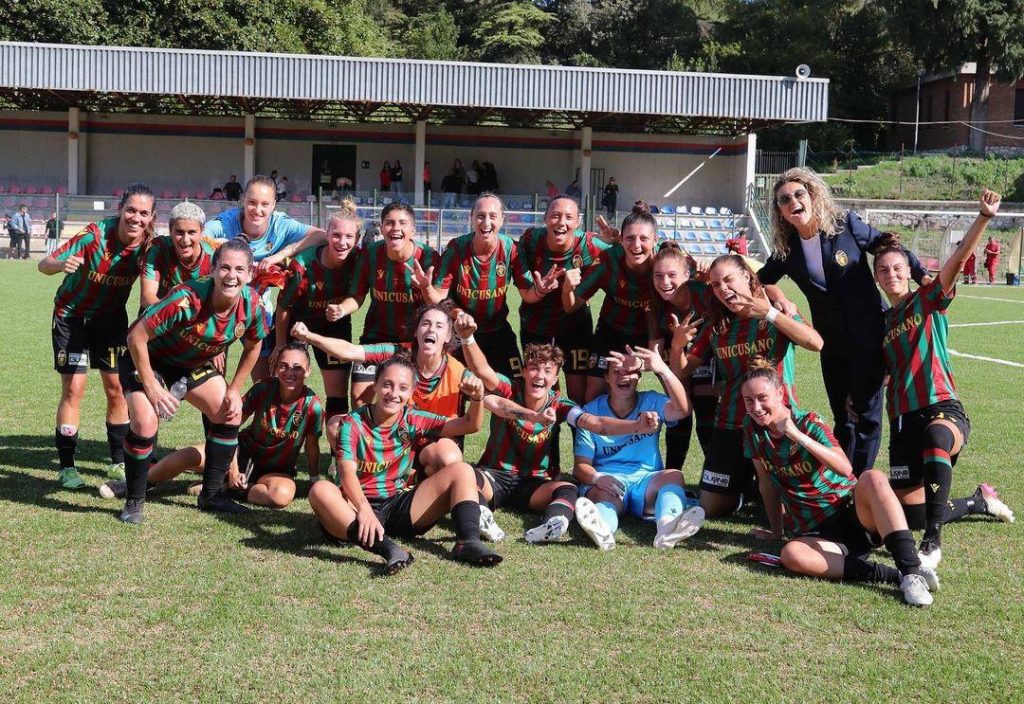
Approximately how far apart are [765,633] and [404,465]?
6.90 ft

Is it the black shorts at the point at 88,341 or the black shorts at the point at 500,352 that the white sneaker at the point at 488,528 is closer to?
the black shorts at the point at 500,352

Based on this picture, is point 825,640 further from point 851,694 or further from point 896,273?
point 896,273

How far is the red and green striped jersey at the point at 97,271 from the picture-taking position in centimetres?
635

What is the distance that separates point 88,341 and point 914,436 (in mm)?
4836

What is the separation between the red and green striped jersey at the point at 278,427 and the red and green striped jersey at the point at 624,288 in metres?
1.78

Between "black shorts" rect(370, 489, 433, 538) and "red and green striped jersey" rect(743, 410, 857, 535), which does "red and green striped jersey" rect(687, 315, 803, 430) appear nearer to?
"red and green striped jersey" rect(743, 410, 857, 535)

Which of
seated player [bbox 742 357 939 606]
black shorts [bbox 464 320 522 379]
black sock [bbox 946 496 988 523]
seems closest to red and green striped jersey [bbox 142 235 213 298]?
black shorts [bbox 464 320 522 379]

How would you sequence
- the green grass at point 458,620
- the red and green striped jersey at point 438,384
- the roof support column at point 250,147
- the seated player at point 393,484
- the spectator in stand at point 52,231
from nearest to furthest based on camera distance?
the green grass at point 458,620
the seated player at point 393,484
the red and green striped jersey at point 438,384
the spectator in stand at point 52,231
the roof support column at point 250,147

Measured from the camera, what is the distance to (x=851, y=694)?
11.9 ft

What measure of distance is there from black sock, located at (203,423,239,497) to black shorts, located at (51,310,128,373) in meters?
0.97

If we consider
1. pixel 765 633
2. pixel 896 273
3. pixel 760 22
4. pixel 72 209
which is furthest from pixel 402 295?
pixel 760 22

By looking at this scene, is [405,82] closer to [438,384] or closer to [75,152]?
[75,152]

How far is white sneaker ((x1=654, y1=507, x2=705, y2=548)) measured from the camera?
5293mm

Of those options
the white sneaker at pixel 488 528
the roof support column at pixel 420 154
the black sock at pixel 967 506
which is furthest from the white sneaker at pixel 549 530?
the roof support column at pixel 420 154
